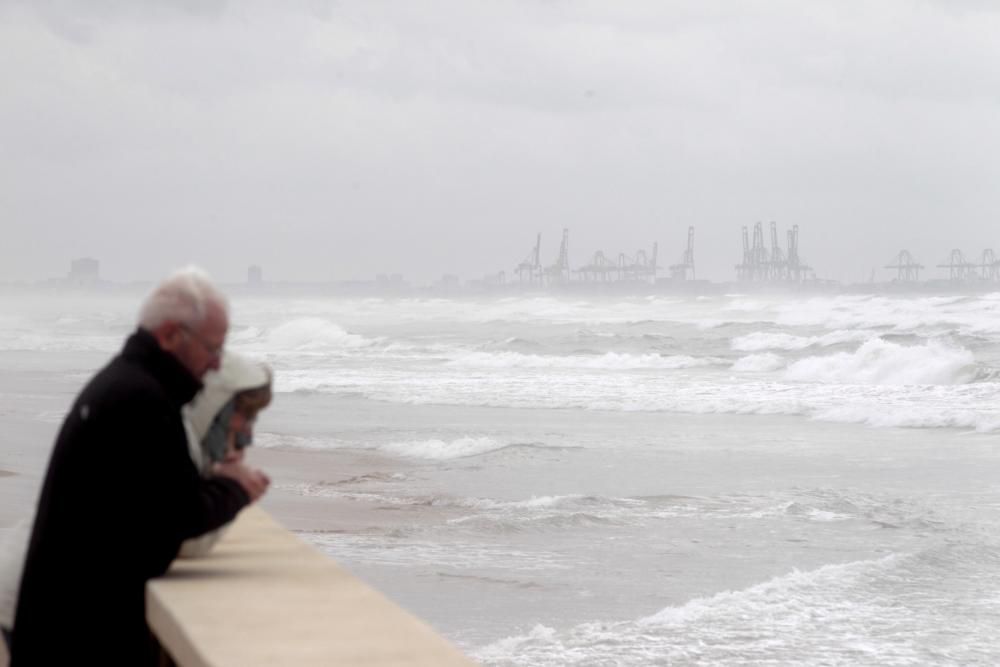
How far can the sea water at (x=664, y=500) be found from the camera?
570 centimetres

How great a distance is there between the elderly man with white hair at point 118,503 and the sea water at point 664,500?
3332 millimetres

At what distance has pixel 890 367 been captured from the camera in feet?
79.0

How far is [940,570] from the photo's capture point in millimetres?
6969

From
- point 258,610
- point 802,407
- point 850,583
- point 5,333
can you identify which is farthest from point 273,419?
point 5,333

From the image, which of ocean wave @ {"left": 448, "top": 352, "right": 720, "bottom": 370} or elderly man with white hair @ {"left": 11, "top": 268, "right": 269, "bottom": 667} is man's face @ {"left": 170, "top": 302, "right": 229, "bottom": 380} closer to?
elderly man with white hair @ {"left": 11, "top": 268, "right": 269, "bottom": 667}

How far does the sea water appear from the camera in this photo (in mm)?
5703

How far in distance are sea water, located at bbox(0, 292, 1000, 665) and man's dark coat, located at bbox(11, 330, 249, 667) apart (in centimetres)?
333

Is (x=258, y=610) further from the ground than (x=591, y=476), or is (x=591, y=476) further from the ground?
(x=258, y=610)

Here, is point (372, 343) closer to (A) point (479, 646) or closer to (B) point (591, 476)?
(B) point (591, 476)

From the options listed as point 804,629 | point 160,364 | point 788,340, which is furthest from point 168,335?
point 788,340

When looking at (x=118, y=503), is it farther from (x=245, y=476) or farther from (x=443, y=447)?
(x=443, y=447)

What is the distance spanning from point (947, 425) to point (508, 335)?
2883 centimetres

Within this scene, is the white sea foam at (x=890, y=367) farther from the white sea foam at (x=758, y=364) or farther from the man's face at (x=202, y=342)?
the man's face at (x=202, y=342)

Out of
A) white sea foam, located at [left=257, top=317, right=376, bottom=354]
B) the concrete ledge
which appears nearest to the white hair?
the concrete ledge
